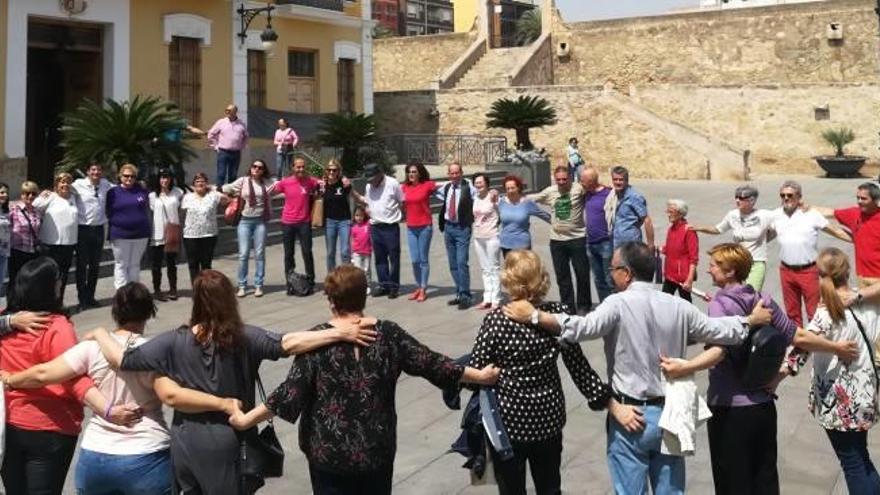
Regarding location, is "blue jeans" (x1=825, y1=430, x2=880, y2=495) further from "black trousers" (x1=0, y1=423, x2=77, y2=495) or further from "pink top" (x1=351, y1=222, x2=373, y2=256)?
"pink top" (x1=351, y1=222, x2=373, y2=256)

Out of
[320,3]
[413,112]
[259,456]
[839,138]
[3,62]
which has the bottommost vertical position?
[259,456]

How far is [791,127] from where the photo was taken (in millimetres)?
28891

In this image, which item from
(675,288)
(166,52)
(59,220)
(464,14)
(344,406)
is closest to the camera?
(344,406)

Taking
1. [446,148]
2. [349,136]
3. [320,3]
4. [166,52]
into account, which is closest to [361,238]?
[349,136]

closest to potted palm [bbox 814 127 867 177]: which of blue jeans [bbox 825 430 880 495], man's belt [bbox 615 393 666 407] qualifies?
blue jeans [bbox 825 430 880 495]

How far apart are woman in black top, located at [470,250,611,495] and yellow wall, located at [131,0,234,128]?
14.7m

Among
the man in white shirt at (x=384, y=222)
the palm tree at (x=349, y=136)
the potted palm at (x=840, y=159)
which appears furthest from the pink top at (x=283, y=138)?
the potted palm at (x=840, y=159)

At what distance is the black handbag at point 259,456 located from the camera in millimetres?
3582

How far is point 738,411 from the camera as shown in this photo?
415cm

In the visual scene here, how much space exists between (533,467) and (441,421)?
8.03ft

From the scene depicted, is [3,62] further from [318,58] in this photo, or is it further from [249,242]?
[318,58]

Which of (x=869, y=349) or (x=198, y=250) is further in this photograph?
(x=198, y=250)

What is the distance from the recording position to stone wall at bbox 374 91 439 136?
31094mm

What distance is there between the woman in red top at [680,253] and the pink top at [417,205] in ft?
10.3
